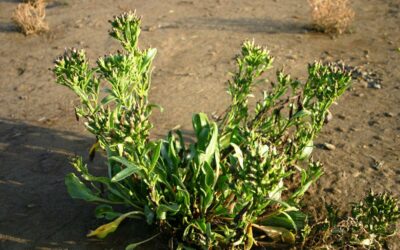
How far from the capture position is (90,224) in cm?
326

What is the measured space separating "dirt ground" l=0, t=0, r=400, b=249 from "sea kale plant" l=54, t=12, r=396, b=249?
32 centimetres

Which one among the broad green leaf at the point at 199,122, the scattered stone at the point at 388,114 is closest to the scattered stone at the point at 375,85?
the scattered stone at the point at 388,114

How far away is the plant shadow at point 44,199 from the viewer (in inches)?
123

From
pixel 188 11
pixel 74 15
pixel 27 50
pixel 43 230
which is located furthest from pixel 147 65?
pixel 74 15

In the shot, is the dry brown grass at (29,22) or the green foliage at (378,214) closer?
the green foliage at (378,214)

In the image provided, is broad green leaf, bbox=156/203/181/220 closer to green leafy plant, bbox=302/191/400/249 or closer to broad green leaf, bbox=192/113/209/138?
broad green leaf, bbox=192/113/209/138

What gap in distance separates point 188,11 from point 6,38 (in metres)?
3.00

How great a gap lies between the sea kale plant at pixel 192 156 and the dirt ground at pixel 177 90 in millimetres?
318

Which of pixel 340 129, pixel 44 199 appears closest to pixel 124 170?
pixel 44 199

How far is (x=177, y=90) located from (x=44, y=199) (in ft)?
7.13

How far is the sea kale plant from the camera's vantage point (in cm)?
252

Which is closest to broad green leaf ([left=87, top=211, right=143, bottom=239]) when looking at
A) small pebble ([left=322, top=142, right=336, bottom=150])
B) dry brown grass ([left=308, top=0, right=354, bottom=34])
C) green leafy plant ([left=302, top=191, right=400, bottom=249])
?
green leafy plant ([left=302, top=191, right=400, bottom=249])

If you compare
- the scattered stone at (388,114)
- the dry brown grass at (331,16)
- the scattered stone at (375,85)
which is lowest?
the scattered stone at (388,114)

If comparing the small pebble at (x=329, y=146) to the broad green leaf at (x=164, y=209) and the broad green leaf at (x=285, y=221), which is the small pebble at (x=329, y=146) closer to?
the broad green leaf at (x=285, y=221)
